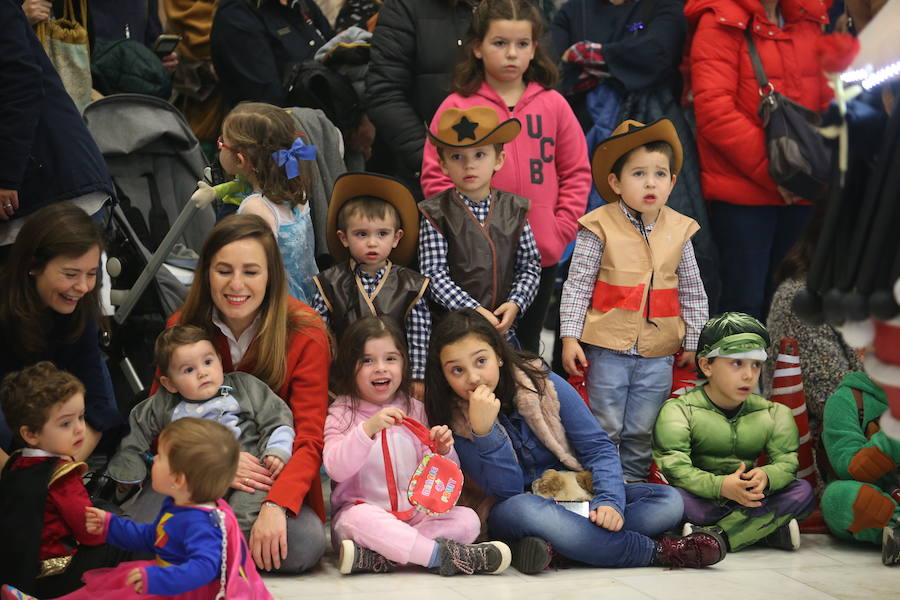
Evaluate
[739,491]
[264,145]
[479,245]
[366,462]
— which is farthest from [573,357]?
[264,145]

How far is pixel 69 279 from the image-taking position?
11.4 ft

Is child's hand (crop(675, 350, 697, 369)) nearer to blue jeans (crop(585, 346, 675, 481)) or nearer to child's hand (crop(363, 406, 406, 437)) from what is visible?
blue jeans (crop(585, 346, 675, 481))

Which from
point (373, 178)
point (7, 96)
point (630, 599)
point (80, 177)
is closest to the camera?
point (630, 599)

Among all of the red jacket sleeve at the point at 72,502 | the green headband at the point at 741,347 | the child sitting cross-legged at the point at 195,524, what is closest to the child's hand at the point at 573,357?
the green headband at the point at 741,347

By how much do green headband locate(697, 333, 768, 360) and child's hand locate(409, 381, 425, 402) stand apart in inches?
38.5

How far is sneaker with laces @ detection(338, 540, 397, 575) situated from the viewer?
3496 mm

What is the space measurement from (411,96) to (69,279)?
1891mm

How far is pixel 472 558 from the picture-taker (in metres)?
3.55

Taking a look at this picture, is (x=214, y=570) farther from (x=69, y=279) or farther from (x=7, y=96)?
(x=7, y=96)

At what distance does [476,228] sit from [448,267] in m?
0.17

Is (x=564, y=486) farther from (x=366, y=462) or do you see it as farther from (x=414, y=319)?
(x=414, y=319)

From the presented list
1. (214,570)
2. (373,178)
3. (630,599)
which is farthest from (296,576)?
(373,178)

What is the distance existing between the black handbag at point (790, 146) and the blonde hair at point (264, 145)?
193cm

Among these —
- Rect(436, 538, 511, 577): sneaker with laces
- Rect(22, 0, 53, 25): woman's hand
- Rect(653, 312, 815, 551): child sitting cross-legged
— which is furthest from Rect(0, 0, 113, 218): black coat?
Rect(653, 312, 815, 551): child sitting cross-legged
